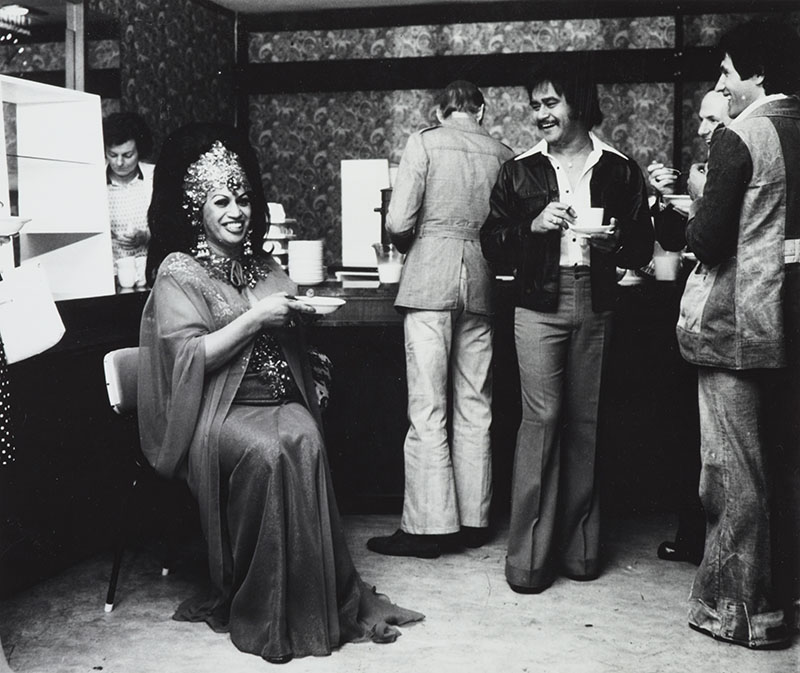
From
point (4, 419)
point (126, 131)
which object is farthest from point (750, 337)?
point (126, 131)

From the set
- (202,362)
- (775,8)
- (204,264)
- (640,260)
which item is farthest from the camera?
(775,8)

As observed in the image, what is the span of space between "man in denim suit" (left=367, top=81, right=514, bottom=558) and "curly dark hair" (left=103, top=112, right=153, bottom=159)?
1.66 meters

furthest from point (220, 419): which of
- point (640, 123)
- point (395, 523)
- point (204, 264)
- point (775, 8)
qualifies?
point (775, 8)

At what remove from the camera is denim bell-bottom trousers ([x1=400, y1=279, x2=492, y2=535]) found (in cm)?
392

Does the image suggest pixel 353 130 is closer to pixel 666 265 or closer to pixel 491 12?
pixel 491 12

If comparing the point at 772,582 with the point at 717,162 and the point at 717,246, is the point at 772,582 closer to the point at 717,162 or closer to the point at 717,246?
the point at 717,246

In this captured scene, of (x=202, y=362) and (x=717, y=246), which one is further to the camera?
(x=202, y=362)

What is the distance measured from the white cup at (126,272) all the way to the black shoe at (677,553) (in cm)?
267

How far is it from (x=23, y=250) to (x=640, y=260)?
2597 mm

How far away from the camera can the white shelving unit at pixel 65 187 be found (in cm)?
409

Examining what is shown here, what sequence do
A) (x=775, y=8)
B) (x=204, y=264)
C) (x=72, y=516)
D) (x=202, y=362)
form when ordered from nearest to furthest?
(x=202, y=362) → (x=204, y=264) → (x=72, y=516) → (x=775, y=8)

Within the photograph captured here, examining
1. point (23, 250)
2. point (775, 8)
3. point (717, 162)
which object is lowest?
point (23, 250)

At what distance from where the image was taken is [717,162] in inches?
113

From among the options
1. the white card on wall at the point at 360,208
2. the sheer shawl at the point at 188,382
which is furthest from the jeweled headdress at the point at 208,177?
the white card on wall at the point at 360,208
